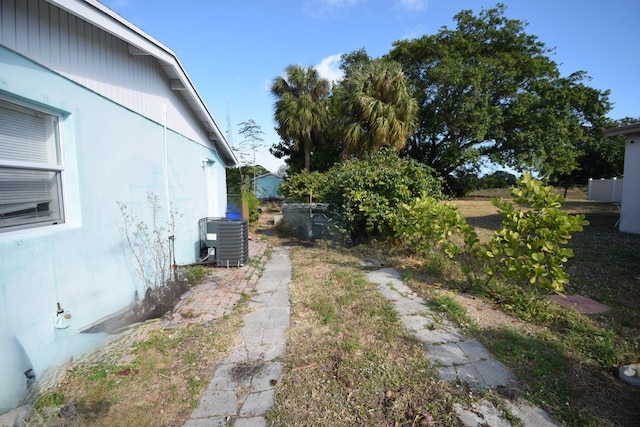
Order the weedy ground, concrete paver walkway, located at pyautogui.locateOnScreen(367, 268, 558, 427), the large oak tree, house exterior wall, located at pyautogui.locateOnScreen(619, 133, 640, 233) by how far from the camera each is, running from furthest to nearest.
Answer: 1. the large oak tree
2. house exterior wall, located at pyautogui.locateOnScreen(619, 133, 640, 233)
3. the weedy ground
4. concrete paver walkway, located at pyautogui.locateOnScreen(367, 268, 558, 427)

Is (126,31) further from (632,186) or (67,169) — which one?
(632,186)

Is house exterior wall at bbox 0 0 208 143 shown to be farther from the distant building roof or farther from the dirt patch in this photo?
the distant building roof

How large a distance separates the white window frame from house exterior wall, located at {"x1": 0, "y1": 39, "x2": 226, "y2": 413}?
66mm

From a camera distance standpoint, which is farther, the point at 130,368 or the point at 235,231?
the point at 235,231

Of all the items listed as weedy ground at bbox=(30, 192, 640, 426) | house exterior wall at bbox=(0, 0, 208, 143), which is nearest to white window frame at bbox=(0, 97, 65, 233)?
house exterior wall at bbox=(0, 0, 208, 143)

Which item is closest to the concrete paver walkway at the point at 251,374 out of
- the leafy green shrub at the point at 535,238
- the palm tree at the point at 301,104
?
the leafy green shrub at the point at 535,238

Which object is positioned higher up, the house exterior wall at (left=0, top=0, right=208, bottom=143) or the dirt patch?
the house exterior wall at (left=0, top=0, right=208, bottom=143)

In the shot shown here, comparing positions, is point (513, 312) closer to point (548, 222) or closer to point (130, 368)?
point (548, 222)

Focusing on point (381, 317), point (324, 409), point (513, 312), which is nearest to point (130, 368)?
point (324, 409)

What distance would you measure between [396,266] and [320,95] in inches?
640

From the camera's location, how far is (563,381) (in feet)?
7.85

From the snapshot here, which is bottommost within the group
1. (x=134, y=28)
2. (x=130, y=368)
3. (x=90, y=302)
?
(x=130, y=368)

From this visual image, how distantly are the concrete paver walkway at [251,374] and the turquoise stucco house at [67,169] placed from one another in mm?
1336

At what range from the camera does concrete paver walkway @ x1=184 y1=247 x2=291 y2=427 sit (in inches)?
85.7
